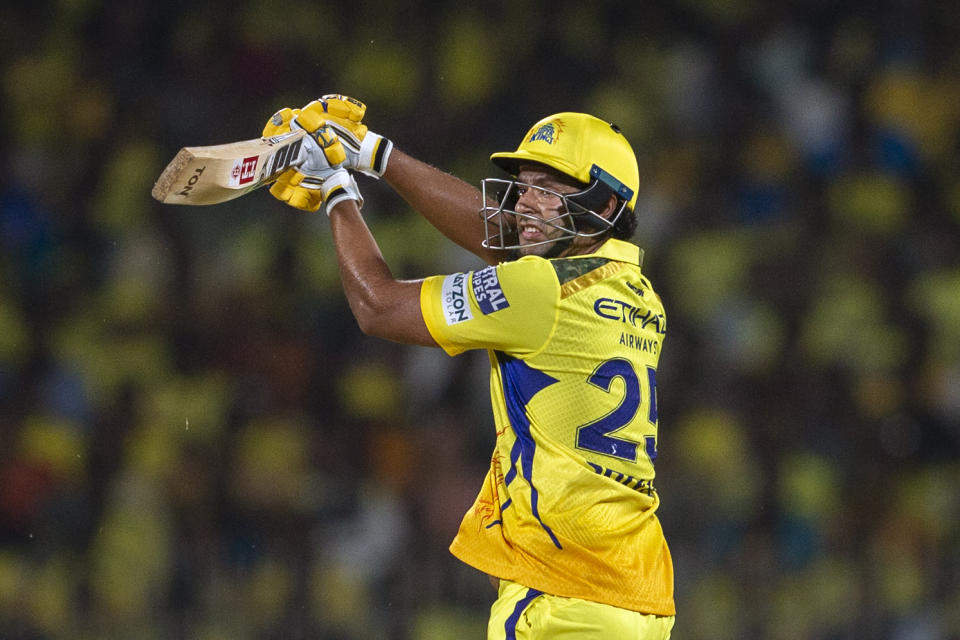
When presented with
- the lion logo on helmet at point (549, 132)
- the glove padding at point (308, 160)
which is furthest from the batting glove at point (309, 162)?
the lion logo on helmet at point (549, 132)

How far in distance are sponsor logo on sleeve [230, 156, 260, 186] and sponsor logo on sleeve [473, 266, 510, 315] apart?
705mm

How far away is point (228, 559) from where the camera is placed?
546cm

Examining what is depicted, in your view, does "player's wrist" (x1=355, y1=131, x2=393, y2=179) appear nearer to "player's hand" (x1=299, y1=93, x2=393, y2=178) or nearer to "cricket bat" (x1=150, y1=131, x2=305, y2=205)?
"player's hand" (x1=299, y1=93, x2=393, y2=178)

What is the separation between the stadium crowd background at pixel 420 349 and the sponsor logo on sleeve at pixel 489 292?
2.71 metres

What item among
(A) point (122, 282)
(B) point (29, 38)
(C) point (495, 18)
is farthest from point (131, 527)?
(C) point (495, 18)

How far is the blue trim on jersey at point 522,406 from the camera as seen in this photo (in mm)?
3148

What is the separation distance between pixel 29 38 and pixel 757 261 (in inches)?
185

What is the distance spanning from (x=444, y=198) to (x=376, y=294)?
84cm

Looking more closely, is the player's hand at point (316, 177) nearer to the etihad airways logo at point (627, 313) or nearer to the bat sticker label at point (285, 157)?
the bat sticker label at point (285, 157)

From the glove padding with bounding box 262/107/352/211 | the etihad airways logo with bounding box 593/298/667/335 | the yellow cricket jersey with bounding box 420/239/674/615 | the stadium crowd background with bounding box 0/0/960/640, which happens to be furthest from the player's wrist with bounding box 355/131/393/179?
the stadium crowd background with bounding box 0/0/960/640

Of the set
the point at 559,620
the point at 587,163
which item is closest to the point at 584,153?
the point at 587,163

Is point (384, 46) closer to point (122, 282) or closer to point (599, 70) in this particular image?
point (599, 70)

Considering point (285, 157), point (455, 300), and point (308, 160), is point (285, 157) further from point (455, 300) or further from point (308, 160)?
point (455, 300)

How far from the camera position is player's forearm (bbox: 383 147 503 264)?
12.9 feet
